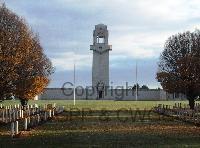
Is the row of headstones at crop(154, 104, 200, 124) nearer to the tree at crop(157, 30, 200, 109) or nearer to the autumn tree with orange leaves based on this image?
the tree at crop(157, 30, 200, 109)

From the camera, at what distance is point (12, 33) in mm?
43250

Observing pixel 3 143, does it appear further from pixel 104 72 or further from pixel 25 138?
pixel 104 72

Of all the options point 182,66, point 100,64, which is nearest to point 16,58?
point 182,66

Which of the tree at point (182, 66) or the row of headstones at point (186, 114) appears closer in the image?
the row of headstones at point (186, 114)

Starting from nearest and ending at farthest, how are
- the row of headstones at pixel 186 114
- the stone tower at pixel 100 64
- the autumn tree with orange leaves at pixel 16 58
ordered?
1. the row of headstones at pixel 186 114
2. the autumn tree with orange leaves at pixel 16 58
3. the stone tower at pixel 100 64

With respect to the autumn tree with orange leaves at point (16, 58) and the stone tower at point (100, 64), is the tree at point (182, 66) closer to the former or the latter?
the autumn tree with orange leaves at point (16, 58)

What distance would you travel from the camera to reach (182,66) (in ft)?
183

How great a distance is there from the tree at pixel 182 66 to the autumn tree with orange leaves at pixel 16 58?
13.8 m

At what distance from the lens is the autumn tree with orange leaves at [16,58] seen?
1614 inches

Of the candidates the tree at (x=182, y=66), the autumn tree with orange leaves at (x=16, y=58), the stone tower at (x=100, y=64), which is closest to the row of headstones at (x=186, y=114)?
the tree at (x=182, y=66)

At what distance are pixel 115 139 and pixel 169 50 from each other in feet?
119

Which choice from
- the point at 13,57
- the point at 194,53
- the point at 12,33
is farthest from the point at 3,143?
the point at 194,53

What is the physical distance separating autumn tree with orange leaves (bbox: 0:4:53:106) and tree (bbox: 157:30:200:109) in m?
13.8

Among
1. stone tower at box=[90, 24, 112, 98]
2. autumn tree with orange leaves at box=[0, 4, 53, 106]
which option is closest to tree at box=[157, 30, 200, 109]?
autumn tree with orange leaves at box=[0, 4, 53, 106]
